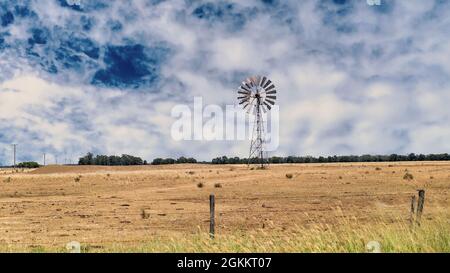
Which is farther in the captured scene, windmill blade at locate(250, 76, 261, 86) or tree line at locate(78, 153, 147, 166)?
tree line at locate(78, 153, 147, 166)

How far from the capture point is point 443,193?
2464 centimetres

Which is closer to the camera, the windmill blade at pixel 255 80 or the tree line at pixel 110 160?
the windmill blade at pixel 255 80

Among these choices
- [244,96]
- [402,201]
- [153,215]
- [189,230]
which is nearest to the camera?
[189,230]

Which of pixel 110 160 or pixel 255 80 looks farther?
pixel 110 160
